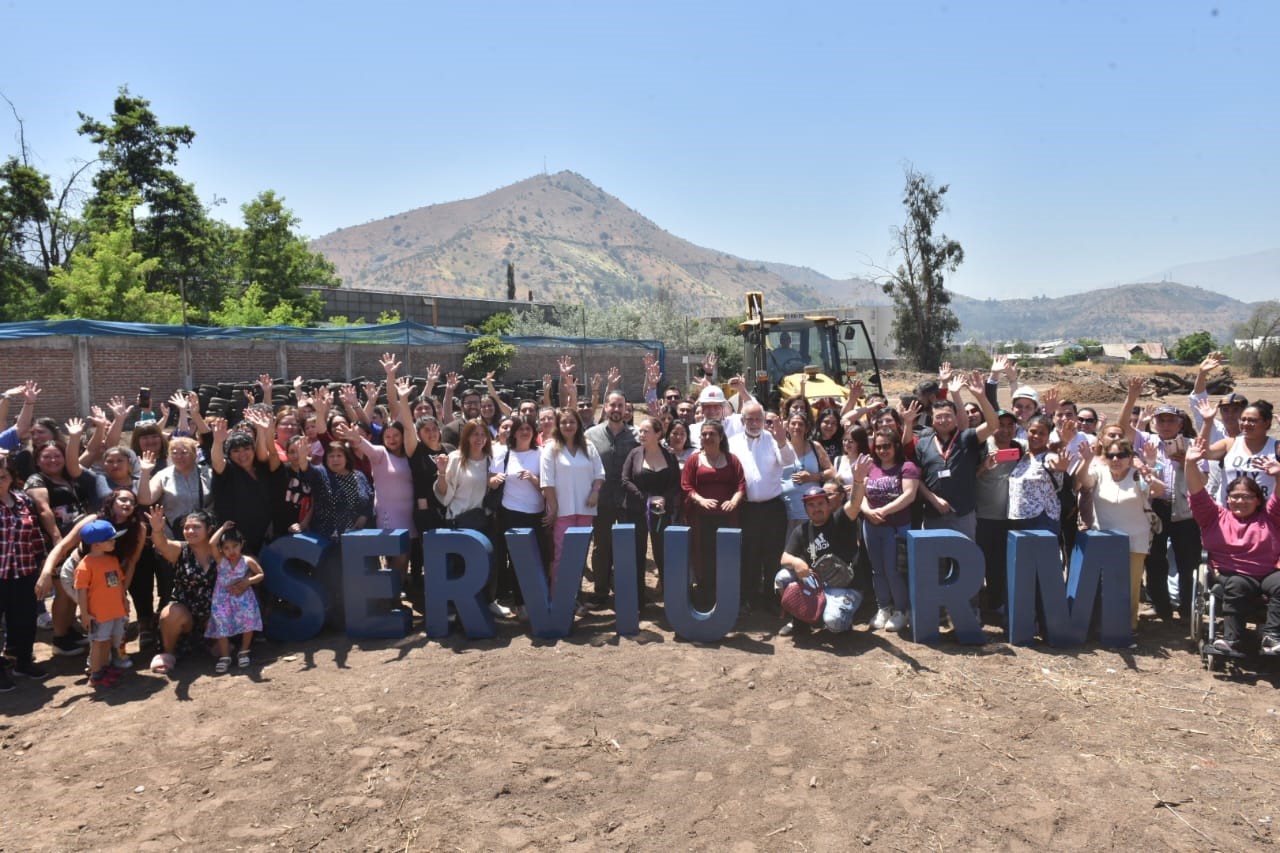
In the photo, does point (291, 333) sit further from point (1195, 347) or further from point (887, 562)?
point (1195, 347)

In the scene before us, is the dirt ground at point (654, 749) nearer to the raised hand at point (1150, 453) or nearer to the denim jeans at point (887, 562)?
the denim jeans at point (887, 562)

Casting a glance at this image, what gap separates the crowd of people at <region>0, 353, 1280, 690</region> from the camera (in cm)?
568

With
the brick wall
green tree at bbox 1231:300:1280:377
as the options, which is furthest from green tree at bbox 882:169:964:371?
the brick wall

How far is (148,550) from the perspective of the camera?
617cm

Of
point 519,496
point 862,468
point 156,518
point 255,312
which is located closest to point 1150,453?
point 862,468

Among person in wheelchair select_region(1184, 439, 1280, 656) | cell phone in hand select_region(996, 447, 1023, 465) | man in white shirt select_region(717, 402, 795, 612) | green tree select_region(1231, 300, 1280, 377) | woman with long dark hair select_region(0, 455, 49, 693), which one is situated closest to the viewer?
person in wheelchair select_region(1184, 439, 1280, 656)

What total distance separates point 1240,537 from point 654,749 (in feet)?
13.4

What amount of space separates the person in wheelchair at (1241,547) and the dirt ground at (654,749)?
0.37 meters

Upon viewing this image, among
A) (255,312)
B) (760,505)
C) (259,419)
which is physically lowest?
(760,505)

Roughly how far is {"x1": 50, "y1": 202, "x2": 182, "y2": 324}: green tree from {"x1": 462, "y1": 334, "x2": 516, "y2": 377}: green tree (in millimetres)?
10076

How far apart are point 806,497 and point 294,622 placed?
3948mm

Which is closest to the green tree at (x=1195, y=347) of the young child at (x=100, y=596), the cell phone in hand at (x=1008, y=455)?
the cell phone in hand at (x=1008, y=455)

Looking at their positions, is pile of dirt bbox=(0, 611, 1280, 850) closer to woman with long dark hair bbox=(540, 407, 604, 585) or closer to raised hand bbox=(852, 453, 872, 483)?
woman with long dark hair bbox=(540, 407, 604, 585)

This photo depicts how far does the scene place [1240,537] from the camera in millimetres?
5516
